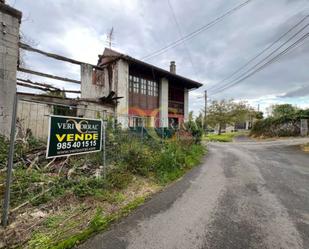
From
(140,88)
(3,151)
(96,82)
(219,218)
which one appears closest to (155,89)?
(140,88)

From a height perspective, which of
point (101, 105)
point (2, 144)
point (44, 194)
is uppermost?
point (101, 105)

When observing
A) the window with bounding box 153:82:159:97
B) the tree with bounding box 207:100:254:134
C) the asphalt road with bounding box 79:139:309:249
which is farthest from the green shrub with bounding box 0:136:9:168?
the tree with bounding box 207:100:254:134

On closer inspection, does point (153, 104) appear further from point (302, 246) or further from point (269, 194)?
point (302, 246)

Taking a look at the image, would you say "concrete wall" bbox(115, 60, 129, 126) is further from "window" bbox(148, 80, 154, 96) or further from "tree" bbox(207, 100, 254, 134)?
"tree" bbox(207, 100, 254, 134)

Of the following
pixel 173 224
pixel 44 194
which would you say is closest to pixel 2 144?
pixel 44 194

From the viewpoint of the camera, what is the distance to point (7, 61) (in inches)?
297

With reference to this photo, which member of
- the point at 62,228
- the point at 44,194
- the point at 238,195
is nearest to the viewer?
the point at 62,228

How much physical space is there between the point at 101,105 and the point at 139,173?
27.7ft

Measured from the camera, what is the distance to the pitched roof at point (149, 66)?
15060 mm

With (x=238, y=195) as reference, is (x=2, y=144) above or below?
above

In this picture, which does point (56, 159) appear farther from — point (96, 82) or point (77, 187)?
point (96, 82)

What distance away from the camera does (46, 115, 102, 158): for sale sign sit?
3.68 m

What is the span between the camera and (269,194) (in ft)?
17.2

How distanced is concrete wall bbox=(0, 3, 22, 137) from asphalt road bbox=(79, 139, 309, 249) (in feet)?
20.6
